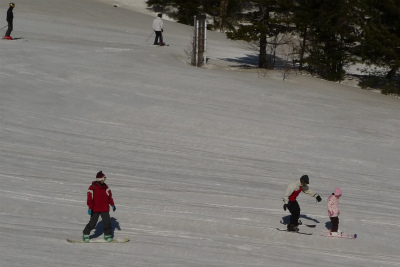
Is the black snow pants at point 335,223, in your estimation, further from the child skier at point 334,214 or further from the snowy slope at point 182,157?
the snowy slope at point 182,157

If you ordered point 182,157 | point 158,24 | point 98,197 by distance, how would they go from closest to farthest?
point 98,197, point 182,157, point 158,24

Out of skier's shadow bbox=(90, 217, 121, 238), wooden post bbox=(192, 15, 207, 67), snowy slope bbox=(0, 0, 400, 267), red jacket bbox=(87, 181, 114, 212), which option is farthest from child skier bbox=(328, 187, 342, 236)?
wooden post bbox=(192, 15, 207, 67)

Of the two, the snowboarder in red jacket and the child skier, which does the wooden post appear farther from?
the snowboarder in red jacket

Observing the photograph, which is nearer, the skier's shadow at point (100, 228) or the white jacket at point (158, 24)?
the skier's shadow at point (100, 228)

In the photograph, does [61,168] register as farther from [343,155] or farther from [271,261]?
[343,155]

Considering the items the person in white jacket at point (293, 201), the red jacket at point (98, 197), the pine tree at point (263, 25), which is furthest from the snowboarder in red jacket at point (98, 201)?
the pine tree at point (263, 25)

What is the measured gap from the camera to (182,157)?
60.4 feet

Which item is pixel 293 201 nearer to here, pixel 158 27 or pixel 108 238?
pixel 108 238

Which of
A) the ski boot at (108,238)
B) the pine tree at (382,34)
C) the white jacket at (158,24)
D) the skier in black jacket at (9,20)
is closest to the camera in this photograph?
the ski boot at (108,238)

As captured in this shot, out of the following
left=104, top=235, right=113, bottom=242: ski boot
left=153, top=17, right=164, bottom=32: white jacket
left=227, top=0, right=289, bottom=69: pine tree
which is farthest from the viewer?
left=153, top=17, right=164, bottom=32: white jacket

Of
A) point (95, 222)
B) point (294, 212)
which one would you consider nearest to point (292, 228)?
point (294, 212)

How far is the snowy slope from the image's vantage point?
1251cm

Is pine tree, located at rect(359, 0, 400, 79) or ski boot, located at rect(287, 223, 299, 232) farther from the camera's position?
pine tree, located at rect(359, 0, 400, 79)

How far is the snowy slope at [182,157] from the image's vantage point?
41.0 ft
